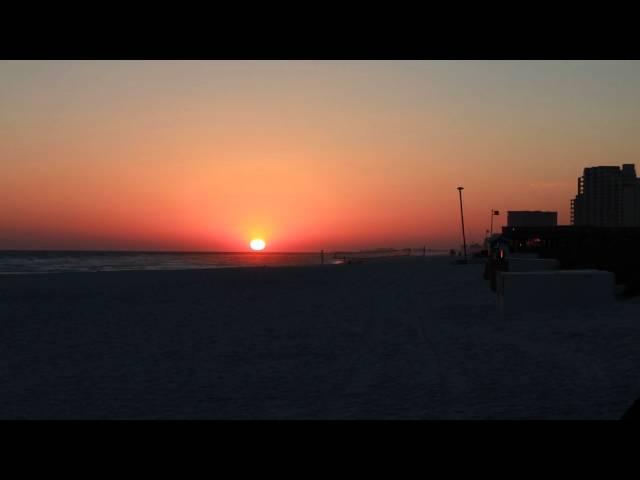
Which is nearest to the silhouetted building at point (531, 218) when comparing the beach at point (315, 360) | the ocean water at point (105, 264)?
the ocean water at point (105, 264)

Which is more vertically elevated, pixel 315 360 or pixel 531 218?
pixel 531 218

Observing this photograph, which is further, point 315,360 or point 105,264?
point 105,264

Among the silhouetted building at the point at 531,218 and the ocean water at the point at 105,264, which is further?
the silhouetted building at the point at 531,218

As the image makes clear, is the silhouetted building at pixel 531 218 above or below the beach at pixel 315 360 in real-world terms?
above

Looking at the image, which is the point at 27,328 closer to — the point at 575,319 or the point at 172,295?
the point at 172,295

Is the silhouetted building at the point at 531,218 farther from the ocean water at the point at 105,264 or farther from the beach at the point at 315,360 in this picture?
the beach at the point at 315,360

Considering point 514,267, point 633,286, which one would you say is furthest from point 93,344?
point 514,267

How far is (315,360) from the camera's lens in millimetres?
10430

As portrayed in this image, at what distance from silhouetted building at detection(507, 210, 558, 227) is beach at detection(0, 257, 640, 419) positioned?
6297 cm

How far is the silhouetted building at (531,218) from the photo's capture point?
77.7m

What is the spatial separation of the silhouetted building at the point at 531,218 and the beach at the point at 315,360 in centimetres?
6297

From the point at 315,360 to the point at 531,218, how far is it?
73535mm

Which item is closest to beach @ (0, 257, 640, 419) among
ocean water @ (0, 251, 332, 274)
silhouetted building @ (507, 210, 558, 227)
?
ocean water @ (0, 251, 332, 274)
